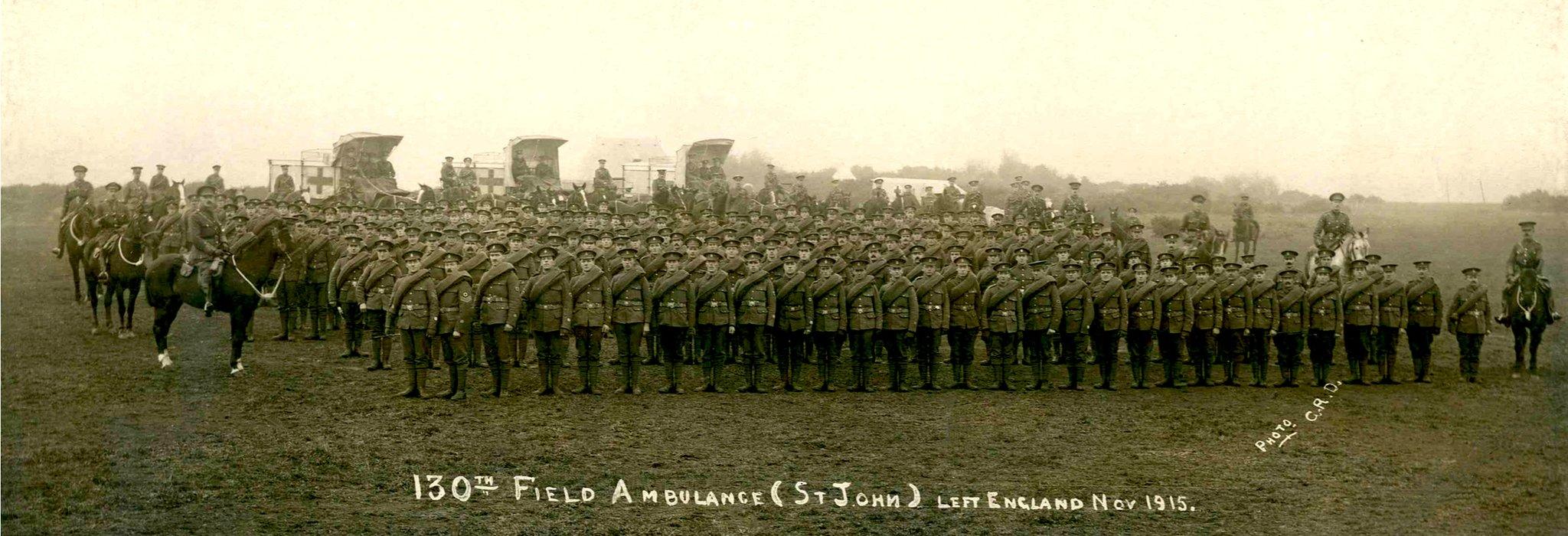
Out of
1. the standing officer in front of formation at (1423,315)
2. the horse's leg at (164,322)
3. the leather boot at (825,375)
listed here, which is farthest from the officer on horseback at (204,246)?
the standing officer in front of formation at (1423,315)

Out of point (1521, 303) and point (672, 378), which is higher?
point (1521, 303)

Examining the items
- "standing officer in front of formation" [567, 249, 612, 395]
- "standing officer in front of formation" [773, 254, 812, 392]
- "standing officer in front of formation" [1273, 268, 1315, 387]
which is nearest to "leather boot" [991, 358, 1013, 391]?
"standing officer in front of formation" [773, 254, 812, 392]

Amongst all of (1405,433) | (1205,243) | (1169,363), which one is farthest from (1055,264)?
(1405,433)

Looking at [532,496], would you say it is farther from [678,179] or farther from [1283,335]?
[678,179]

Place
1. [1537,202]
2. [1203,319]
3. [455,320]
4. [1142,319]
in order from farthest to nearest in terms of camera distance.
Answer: [1203,319] < [1142,319] < [1537,202] < [455,320]

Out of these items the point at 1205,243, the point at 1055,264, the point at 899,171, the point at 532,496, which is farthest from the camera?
the point at 899,171

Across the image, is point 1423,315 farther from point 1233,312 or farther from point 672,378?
point 672,378

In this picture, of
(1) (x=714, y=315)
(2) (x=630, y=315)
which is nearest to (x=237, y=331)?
(2) (x=630, y=315)

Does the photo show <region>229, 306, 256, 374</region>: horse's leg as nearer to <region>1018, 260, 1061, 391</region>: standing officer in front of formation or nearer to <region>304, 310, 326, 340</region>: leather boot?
<region>304, 310, 326, 340</region>: leather boot
